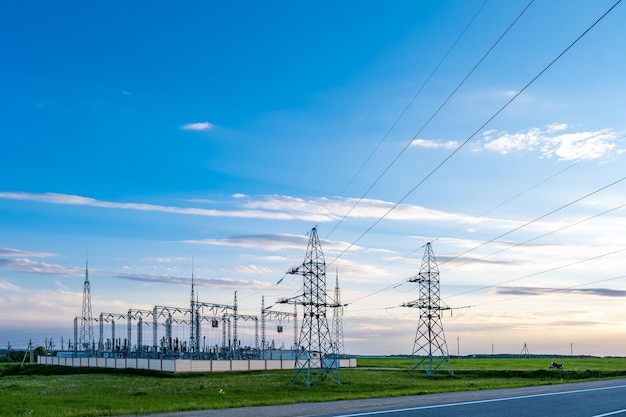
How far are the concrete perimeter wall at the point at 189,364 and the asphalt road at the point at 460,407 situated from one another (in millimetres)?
54046

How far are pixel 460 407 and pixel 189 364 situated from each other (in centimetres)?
5998

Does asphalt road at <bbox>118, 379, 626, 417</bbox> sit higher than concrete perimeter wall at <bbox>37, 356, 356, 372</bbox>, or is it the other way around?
asphalt road at <bbox>118, 379, 626, 417</bbox>

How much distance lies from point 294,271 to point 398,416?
33329 mm

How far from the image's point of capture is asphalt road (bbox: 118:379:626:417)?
22.2 m

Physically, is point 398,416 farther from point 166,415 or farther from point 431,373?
point 431,373

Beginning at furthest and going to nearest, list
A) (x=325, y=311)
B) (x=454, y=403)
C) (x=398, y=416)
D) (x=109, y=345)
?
(x=109, y=345) < (x=325, y=311) < (x=454, y=403) < (x=398, y=416)

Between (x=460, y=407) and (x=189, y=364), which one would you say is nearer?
(x=460, y=407)

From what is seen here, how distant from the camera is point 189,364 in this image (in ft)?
260

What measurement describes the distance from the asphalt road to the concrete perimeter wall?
177 ft

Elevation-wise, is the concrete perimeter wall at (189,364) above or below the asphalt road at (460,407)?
below

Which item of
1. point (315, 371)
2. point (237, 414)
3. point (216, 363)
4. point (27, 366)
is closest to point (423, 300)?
point (315, 371)

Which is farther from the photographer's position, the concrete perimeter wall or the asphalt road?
the concrete perimeter wall

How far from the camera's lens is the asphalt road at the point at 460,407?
22203mm

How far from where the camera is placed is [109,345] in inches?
4909
